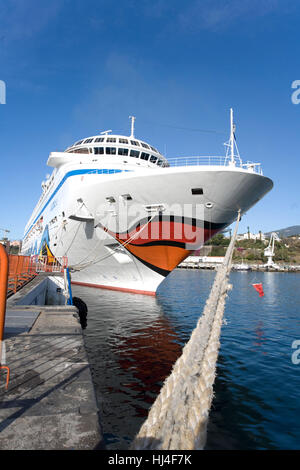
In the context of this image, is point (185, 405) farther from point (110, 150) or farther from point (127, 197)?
point (110, 150)

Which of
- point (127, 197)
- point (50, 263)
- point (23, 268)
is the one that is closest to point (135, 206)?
point (127, 197)

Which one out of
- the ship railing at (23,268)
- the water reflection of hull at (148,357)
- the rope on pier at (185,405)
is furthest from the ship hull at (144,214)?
the rope on pier at (185,405)

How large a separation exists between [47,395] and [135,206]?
12473 mm

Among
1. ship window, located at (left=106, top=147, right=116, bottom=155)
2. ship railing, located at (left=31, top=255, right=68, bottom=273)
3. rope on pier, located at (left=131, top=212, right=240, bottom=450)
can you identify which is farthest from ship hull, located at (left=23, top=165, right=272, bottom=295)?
rope on pier, located at (left=131, top=212, right=240, bottom=450)

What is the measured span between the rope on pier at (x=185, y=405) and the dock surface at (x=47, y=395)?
663mm

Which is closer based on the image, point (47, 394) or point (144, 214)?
point (47, 394)

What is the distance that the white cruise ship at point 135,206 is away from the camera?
1345cm

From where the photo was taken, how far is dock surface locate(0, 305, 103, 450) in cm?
264

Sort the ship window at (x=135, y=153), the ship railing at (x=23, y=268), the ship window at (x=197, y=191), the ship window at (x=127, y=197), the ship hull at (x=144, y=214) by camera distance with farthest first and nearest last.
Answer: the ship window at (x=135, y=153) < the ship window at (x=127, y=197) < the ship window at (x=197, y=191) < the ship hull at (x=144, y=214) < the ship railing at (x=23, y=268)

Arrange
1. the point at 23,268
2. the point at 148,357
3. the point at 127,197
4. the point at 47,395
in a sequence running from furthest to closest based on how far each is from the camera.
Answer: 1. the point at 23,268
2. the point at 127,197
3. the point at 148,357
4. the point at 47,395

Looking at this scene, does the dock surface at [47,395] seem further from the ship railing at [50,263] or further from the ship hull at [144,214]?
the ship railing at [50,263]

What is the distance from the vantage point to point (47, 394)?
3.48 m

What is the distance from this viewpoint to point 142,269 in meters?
Result: 18.1
